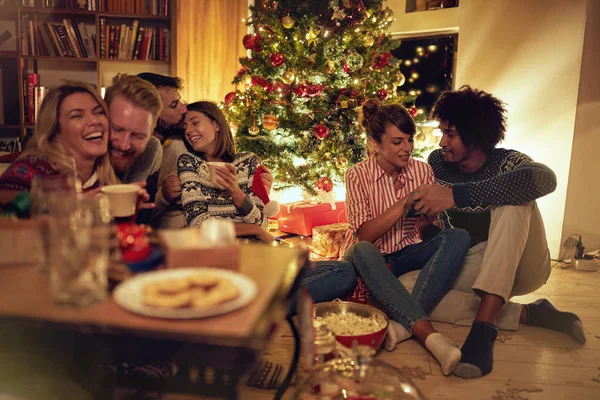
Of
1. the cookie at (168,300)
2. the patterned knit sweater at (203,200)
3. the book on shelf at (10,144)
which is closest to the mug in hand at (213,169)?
the patterned knit sweater at (203,200)

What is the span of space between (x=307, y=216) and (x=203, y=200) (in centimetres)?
151

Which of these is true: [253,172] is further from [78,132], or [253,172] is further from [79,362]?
[79,362]

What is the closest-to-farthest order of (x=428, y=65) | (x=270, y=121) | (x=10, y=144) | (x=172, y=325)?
(x=172, y=325) → (x=270, y=121) → (x=10, y=144) → (x=428, y=65)

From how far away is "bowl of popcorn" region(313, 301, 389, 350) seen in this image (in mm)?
1892

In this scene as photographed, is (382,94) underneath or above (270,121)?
above

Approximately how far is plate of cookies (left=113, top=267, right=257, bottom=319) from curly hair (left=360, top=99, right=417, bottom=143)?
4.78ft

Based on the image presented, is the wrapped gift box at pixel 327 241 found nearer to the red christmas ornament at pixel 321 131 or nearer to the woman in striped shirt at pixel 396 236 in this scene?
the red christmas ornament at pixel 321 131

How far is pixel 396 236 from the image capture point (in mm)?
2391

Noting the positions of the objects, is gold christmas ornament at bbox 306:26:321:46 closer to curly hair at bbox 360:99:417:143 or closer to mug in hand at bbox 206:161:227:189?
curly hair at bbox 360:99:417:143

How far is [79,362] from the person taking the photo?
1.26m

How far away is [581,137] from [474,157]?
1.52m

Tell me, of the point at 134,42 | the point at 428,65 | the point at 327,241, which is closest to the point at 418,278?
the point at 327,241

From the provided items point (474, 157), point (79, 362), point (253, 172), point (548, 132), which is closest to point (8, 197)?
point (79, 362)

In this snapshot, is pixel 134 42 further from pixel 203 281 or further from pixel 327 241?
pixel 203 281
